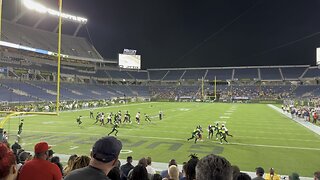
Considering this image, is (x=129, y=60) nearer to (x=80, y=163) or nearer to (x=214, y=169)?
(x=80, y=163)

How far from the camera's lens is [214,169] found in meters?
2.22

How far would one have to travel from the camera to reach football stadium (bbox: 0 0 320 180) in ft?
24.2

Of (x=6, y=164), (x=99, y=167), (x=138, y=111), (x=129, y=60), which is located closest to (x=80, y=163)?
(x=6, y=164)

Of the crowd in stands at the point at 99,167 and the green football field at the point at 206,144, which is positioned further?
the green football field at the point at 206,144

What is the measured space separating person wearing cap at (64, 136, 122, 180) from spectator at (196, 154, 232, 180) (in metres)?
0.74

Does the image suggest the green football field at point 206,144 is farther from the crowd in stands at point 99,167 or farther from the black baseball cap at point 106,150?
the black baseball cap at point 106,150

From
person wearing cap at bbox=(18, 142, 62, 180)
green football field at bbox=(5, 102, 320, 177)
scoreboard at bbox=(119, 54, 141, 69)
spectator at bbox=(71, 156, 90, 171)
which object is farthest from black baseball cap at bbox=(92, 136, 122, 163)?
scoreboard at bbox=(119, 54, 141, 69)

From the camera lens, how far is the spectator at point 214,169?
222 cm

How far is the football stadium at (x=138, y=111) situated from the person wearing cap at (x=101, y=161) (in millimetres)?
10

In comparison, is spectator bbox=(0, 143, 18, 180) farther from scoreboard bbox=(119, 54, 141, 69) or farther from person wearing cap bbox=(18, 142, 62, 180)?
scoreboard bbox=(119, 54, 141, 69)

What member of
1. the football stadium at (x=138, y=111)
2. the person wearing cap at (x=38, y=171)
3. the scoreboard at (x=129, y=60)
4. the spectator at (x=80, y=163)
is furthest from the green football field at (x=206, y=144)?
the scoreboard at (x=129, y=60)

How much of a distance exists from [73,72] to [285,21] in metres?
46.5

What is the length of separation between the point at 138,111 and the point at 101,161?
125 feet

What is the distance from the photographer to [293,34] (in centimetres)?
5438
